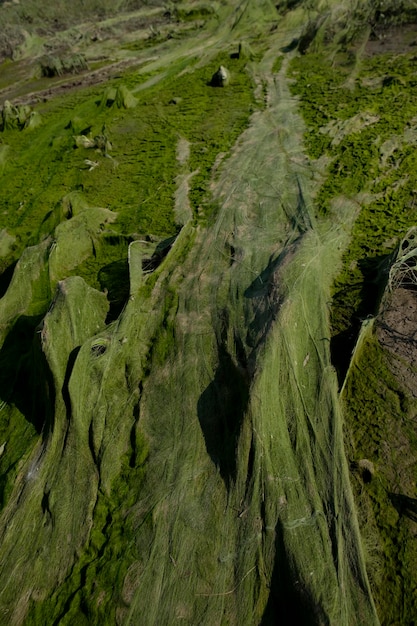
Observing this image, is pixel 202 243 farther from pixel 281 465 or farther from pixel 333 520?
pixel 333 520

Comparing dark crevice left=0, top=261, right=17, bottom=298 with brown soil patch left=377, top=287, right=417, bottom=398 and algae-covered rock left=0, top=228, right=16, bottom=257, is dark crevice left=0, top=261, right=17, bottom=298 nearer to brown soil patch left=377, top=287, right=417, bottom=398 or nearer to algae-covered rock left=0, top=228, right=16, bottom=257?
algae-covered rock left=0, top=228, right=16, bottom=257

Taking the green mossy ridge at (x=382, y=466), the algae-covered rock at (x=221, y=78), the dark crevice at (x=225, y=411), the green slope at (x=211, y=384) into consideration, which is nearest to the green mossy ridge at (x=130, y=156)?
the green slope at (x=211, y=384)

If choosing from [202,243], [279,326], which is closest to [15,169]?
[202,243]

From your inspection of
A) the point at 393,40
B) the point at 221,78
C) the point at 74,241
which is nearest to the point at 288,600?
the point at 74,241

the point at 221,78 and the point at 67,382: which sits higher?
the point at 221,78

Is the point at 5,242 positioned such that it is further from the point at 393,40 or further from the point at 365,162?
the point at 393,40

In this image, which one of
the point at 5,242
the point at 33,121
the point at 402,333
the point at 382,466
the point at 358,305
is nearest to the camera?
the point at 382,466
